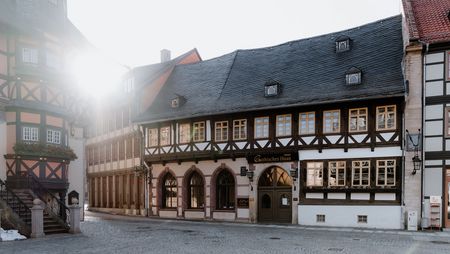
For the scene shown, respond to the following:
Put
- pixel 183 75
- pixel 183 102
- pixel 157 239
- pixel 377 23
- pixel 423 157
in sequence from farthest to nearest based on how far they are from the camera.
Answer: pixel 183 75, pixel 183 102, pixel 377 23, pixel 423 157, pixel 157 239

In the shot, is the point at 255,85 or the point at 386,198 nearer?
the point at 386,198

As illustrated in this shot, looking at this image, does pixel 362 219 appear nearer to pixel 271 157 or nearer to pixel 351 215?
pixel 351 215

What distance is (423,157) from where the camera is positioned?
2158cm

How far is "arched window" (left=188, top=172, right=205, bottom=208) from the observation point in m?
29.2

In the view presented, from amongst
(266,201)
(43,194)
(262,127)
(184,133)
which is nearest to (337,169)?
(266,201)

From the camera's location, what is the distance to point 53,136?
23438 mm

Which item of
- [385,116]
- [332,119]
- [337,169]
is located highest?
[385,116]

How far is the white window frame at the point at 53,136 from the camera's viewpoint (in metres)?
23.2

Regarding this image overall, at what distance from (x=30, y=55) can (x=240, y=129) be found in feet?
38.0

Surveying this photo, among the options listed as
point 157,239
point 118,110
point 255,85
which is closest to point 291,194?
point 255,85

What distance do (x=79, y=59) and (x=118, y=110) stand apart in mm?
11637

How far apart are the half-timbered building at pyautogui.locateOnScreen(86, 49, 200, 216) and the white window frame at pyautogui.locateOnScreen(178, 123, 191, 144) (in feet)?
13.3

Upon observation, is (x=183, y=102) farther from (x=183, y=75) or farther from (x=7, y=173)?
(x=7, y=173)

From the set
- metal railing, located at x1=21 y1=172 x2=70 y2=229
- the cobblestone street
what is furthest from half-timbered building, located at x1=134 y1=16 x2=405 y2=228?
metal railing, located at x1=21 y1=172 x2=70 y2=229
